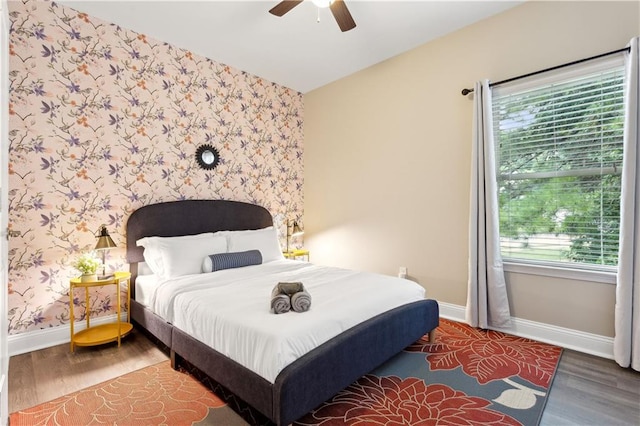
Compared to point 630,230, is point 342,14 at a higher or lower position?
higher

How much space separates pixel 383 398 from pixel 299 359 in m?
0.72

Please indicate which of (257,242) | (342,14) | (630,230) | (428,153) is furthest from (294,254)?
(630,230)

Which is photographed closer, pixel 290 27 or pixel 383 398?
pixel 383 398

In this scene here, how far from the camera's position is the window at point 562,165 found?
2.48m

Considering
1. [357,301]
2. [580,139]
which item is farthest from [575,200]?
[357,301]

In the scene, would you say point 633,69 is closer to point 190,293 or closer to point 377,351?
point 377,351

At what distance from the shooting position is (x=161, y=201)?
3.45 m

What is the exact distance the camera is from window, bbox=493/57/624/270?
Result: 8.14 ft

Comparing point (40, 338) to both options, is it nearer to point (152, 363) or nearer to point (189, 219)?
point (152, 363)

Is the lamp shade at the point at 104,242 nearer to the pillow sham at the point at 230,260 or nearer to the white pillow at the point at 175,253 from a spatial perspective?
the white pillow at the point at 175,253

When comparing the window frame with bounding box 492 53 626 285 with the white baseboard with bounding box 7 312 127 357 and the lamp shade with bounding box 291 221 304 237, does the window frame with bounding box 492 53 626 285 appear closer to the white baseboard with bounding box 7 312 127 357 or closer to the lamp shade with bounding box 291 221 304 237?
the lamp shade with bounding box 291 221 304 237

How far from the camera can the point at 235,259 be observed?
3.22 metres

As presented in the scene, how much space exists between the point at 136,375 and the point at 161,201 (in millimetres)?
1791

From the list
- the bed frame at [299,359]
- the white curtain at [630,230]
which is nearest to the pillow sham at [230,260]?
the bed frame at [299,359]
